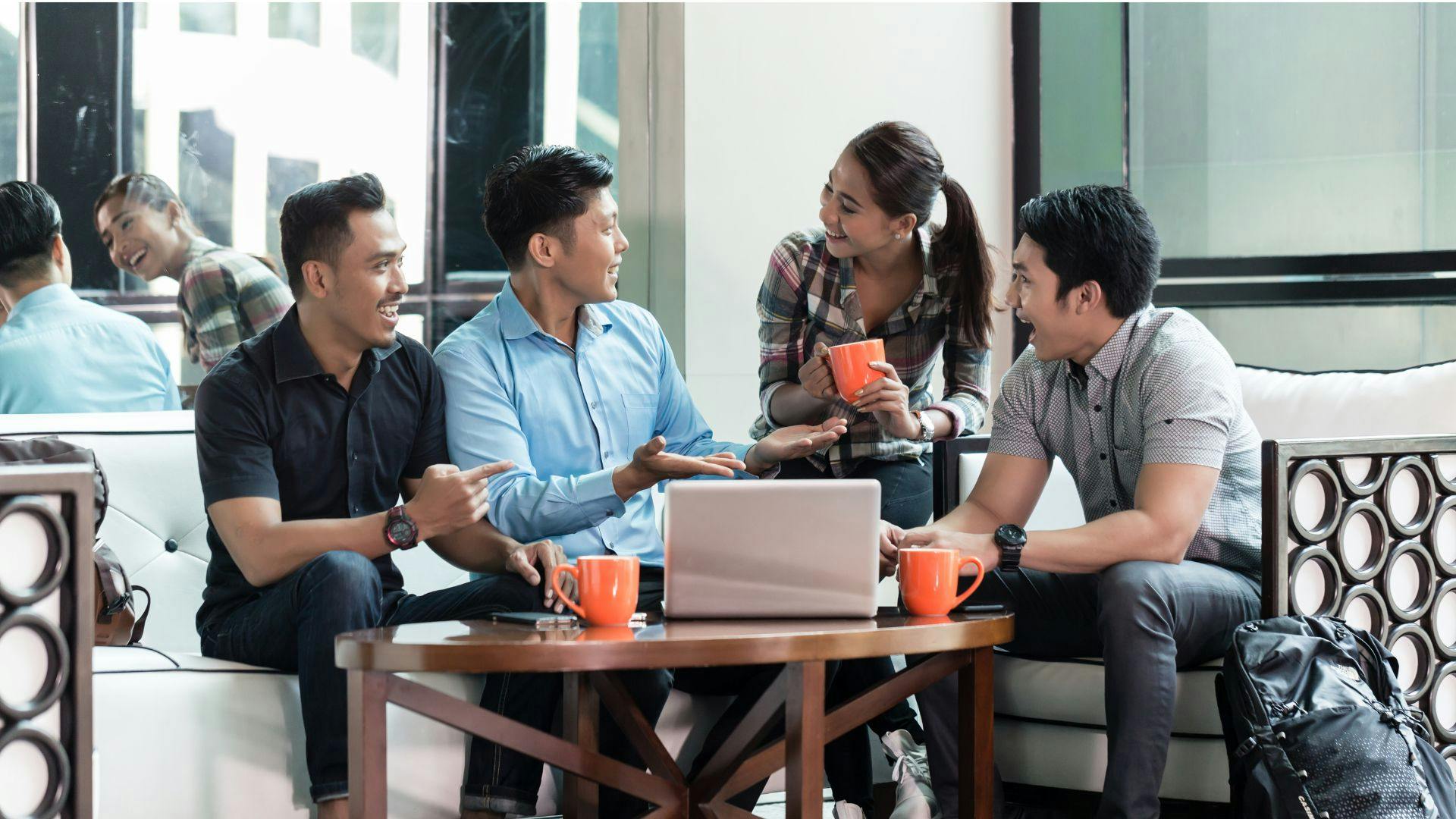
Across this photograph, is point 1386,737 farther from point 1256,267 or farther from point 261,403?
point 1256,267

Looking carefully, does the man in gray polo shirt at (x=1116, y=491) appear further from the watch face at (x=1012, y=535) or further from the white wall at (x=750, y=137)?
the white wall at (x=750, y=137)

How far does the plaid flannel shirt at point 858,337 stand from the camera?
289cm

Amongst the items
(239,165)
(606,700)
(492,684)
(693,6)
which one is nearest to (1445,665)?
(606,700)

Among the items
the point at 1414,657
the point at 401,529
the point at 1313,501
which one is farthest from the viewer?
the point at 1414,657

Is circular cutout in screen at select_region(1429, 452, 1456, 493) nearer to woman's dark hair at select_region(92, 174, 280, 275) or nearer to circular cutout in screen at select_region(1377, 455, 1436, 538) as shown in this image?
circular cutout in screen at select_region(1377, 455, 1436, 538)

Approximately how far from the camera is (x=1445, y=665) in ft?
7.85

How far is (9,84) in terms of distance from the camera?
152 inches

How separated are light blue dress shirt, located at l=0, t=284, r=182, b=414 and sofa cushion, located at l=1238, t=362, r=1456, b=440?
2521 millimetres

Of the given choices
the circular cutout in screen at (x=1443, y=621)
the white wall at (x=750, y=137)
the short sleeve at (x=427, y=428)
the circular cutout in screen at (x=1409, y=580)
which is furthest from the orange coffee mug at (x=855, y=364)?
the white wall at (x=750, y=137)

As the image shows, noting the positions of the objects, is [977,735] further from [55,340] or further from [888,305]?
[55,340]

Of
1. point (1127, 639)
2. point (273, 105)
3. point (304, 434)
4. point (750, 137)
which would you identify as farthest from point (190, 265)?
point (1127, 639)

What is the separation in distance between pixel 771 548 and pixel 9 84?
10.2 feet

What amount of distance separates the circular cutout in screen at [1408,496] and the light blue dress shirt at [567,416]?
1.12m

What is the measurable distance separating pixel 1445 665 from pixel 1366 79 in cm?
185
